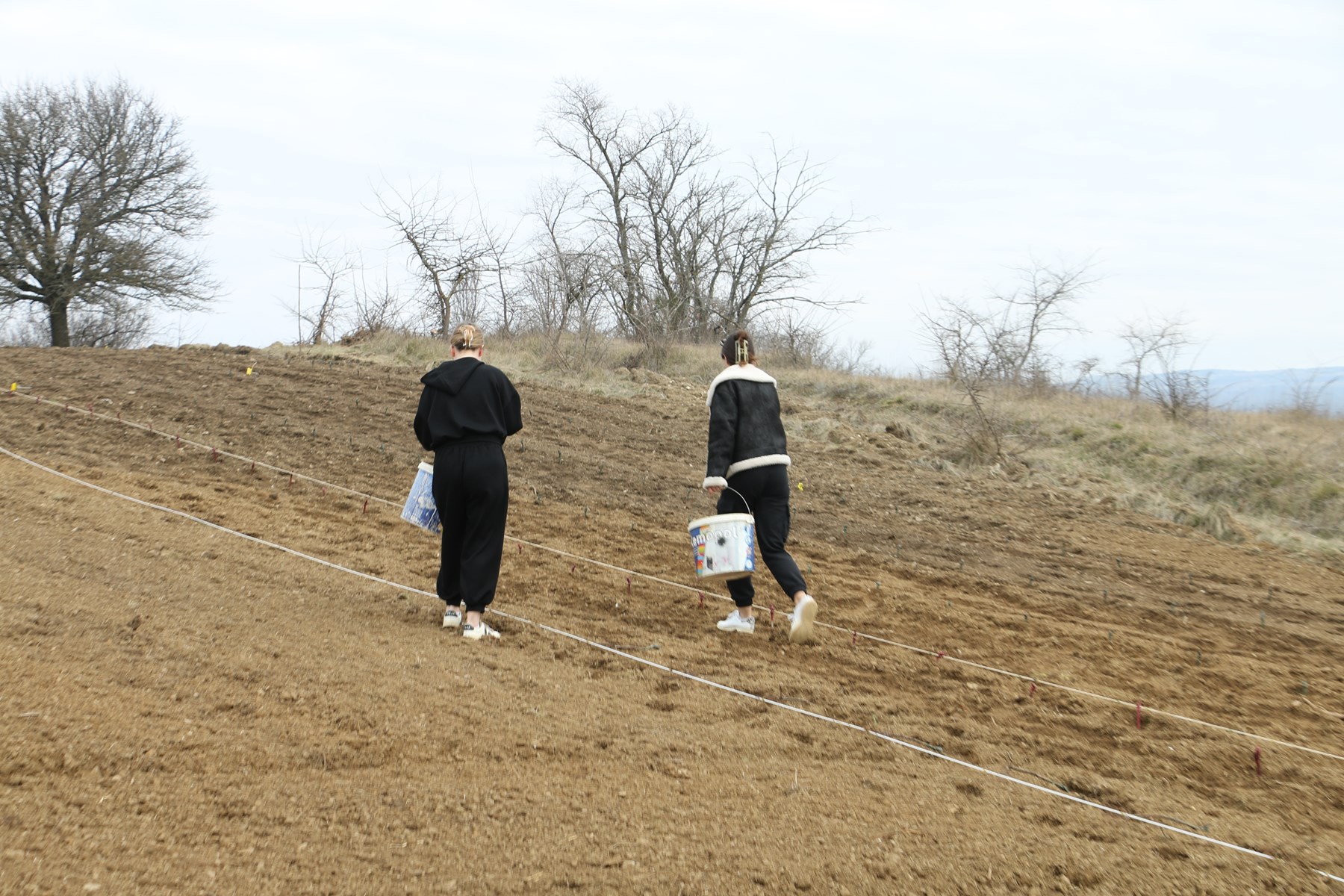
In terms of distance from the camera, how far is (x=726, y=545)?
6070 mm

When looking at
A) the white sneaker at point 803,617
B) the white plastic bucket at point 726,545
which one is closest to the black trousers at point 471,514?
the white plastic bucket at point 726,545

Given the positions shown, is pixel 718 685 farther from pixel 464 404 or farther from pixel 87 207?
pixel 87 207

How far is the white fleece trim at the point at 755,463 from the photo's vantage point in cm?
626

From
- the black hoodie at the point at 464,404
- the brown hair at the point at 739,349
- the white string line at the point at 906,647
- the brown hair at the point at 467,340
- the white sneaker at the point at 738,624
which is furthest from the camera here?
the white sneaker at the point at 738,624

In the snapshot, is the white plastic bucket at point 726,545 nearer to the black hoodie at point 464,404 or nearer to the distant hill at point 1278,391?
the black hoodie at point 464,404

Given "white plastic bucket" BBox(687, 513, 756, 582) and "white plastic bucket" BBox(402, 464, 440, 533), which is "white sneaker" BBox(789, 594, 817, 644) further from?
"white plastic bucket" BBox(402, 464, 440, 533)

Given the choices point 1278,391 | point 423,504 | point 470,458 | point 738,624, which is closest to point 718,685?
point 738,624

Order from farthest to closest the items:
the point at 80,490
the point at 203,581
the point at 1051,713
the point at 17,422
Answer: the point at 17,422 → the point at 80,490 → the point at 203,581 → the point at 1051,713

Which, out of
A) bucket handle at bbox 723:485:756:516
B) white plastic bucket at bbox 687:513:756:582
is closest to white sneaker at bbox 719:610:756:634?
white plastic bucket at bbox 687:513:756:582

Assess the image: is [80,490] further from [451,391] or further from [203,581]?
[451,391]

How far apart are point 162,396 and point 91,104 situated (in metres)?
19.0

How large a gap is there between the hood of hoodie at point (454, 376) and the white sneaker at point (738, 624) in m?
2.31

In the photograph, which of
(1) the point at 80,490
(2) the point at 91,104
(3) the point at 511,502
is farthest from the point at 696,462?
(2) the point at 91,104

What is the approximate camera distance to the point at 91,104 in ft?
86.9
